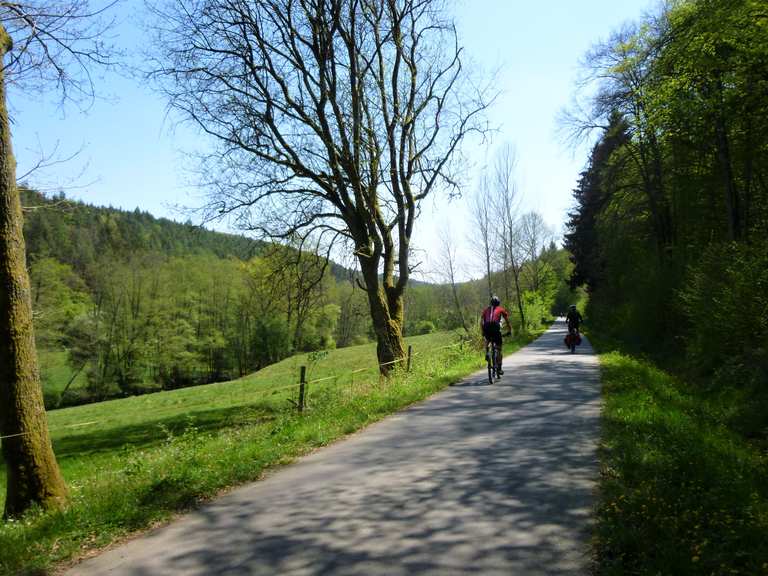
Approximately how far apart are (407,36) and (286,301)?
9310 millimetres

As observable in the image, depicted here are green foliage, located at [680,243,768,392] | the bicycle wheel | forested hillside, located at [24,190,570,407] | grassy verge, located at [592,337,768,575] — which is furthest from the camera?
forested hillside, located at [24,190,570,407]

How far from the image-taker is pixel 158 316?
5634 cm

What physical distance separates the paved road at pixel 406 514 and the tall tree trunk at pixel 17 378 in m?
2.70

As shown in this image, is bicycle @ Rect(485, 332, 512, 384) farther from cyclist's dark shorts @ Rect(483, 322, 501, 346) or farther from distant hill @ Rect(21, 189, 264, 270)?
distant hill @ Rect(21, 189, 264, 270)

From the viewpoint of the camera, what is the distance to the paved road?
149 inches

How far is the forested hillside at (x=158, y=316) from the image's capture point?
44031 millimetres

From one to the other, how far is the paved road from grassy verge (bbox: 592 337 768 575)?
0.27 meters

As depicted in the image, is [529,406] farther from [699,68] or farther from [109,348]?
[109,348]

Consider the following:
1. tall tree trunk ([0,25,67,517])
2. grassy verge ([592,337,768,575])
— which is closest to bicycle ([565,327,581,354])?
grassy verge ([592,337,768,575])

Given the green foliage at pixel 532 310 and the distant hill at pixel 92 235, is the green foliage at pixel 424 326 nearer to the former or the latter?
the green foliage at pixel 532 310

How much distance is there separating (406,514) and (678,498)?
89.6 inches

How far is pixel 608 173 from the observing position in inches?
1080

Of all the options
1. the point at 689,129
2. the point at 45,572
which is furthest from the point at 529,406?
the point at 689,129

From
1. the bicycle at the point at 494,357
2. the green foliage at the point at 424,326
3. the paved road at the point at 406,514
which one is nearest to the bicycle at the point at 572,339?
Result: the bicycle at the point at 494,357
